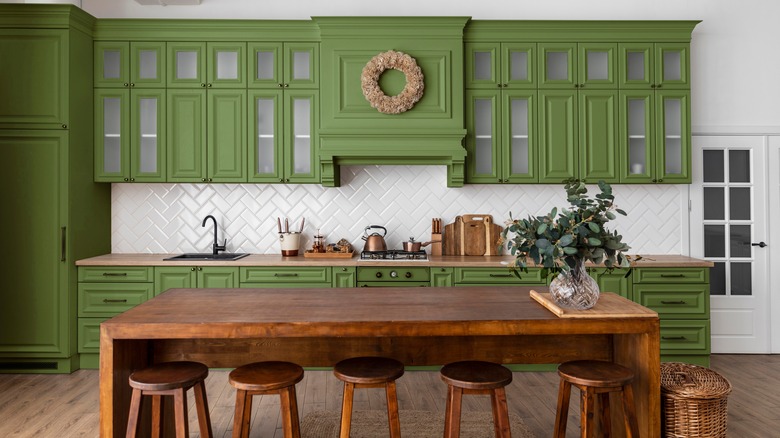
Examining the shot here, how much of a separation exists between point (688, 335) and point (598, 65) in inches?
95.0

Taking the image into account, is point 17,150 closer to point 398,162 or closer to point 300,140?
point 300,140

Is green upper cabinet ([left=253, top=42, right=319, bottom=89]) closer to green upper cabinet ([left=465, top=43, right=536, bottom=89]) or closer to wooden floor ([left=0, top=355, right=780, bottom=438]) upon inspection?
green upper cabinet ([left=465, top=43, right=536, bottom=89])

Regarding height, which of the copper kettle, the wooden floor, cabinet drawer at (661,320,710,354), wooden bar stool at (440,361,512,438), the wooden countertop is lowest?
the wooden floor

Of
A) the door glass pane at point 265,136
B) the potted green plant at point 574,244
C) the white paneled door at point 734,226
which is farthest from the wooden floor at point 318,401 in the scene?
the door glass pane at point 265,136

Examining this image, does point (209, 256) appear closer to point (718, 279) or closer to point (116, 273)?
point (116, 273)

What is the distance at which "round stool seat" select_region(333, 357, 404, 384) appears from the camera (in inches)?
88.0

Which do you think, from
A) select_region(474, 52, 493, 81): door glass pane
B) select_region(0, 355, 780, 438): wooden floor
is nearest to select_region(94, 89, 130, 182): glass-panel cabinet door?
select_region(0, 355, 780, 438): wooden floor

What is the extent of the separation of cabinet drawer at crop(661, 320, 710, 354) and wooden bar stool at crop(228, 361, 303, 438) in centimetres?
334

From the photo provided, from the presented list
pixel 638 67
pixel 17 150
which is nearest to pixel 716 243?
pixel 638 67

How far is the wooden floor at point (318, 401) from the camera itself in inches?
126

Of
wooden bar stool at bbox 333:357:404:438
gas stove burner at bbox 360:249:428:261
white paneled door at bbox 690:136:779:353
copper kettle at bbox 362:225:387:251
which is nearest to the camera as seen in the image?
wooden bar stool at bbox 333:357:404:438

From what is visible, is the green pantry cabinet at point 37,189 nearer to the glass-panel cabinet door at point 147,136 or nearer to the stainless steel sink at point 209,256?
the glass-panel cabinet door at point 147,136

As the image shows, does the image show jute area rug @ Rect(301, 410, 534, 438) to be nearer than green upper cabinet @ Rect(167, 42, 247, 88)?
Yes

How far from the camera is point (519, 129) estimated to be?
458 cm
